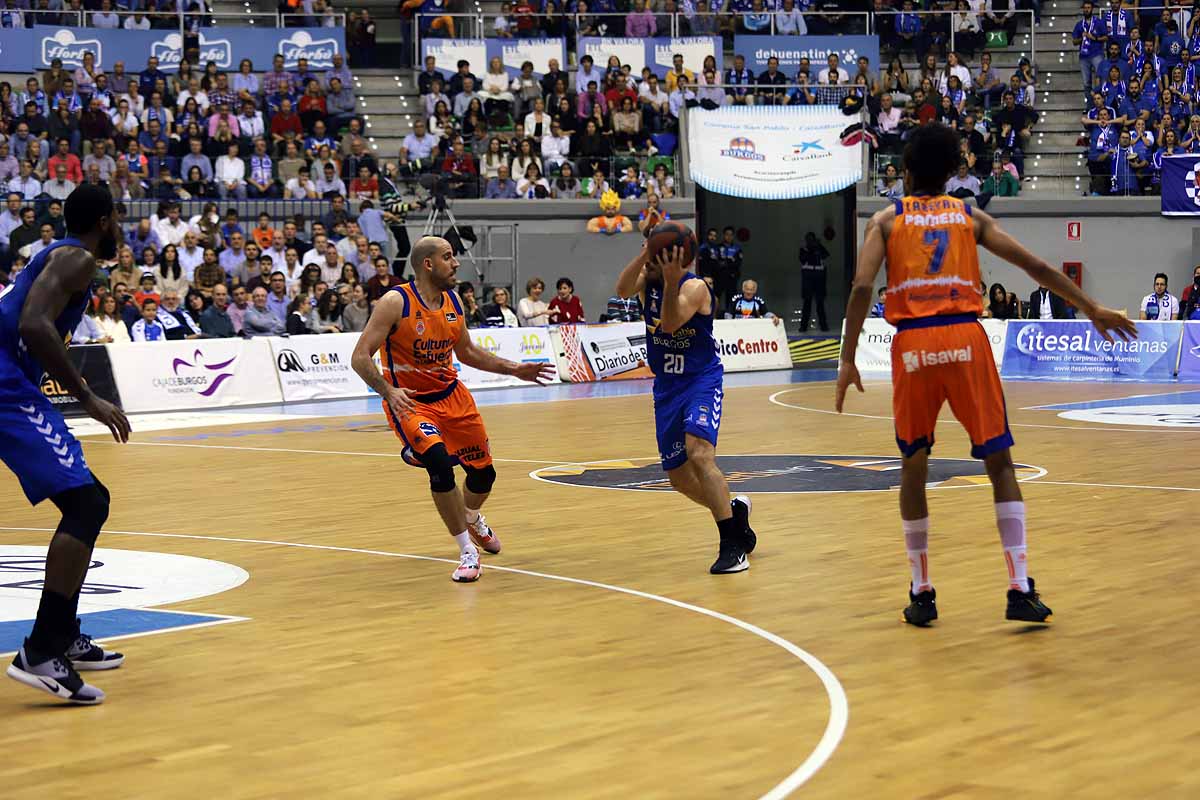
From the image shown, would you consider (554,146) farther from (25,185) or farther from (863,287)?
(863,287)

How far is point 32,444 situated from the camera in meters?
5.93

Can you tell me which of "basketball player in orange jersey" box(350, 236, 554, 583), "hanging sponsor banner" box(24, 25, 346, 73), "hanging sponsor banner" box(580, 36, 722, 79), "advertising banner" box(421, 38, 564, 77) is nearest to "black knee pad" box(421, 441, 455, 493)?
"basketball player in orange jersey" box(350, 236, 554, 583)

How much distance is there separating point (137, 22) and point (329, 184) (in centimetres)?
571

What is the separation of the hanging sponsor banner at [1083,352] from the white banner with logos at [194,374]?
11.9 meters

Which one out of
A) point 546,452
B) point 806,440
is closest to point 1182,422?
point 806,440

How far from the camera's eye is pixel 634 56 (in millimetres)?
31219

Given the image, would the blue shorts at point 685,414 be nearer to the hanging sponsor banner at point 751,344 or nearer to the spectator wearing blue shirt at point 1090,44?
the hanging sponsor banner at point 751,344

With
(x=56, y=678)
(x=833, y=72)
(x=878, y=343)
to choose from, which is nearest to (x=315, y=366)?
(x=878, y=343)

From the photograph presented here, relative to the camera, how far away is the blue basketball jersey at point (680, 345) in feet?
28.5

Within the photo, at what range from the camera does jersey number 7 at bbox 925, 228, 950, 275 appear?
6.89m

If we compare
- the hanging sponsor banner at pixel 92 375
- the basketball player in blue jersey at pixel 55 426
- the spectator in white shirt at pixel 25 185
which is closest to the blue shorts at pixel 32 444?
the basketball player in blue jersey at pixel 55 426

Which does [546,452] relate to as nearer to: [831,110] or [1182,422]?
[1182,422]

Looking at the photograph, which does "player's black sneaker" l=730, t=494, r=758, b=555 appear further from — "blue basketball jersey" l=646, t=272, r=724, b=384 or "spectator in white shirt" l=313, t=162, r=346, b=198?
"spectator in white shirt" l=313, t=162, r=346, b=198

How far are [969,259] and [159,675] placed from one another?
12.6 ft
